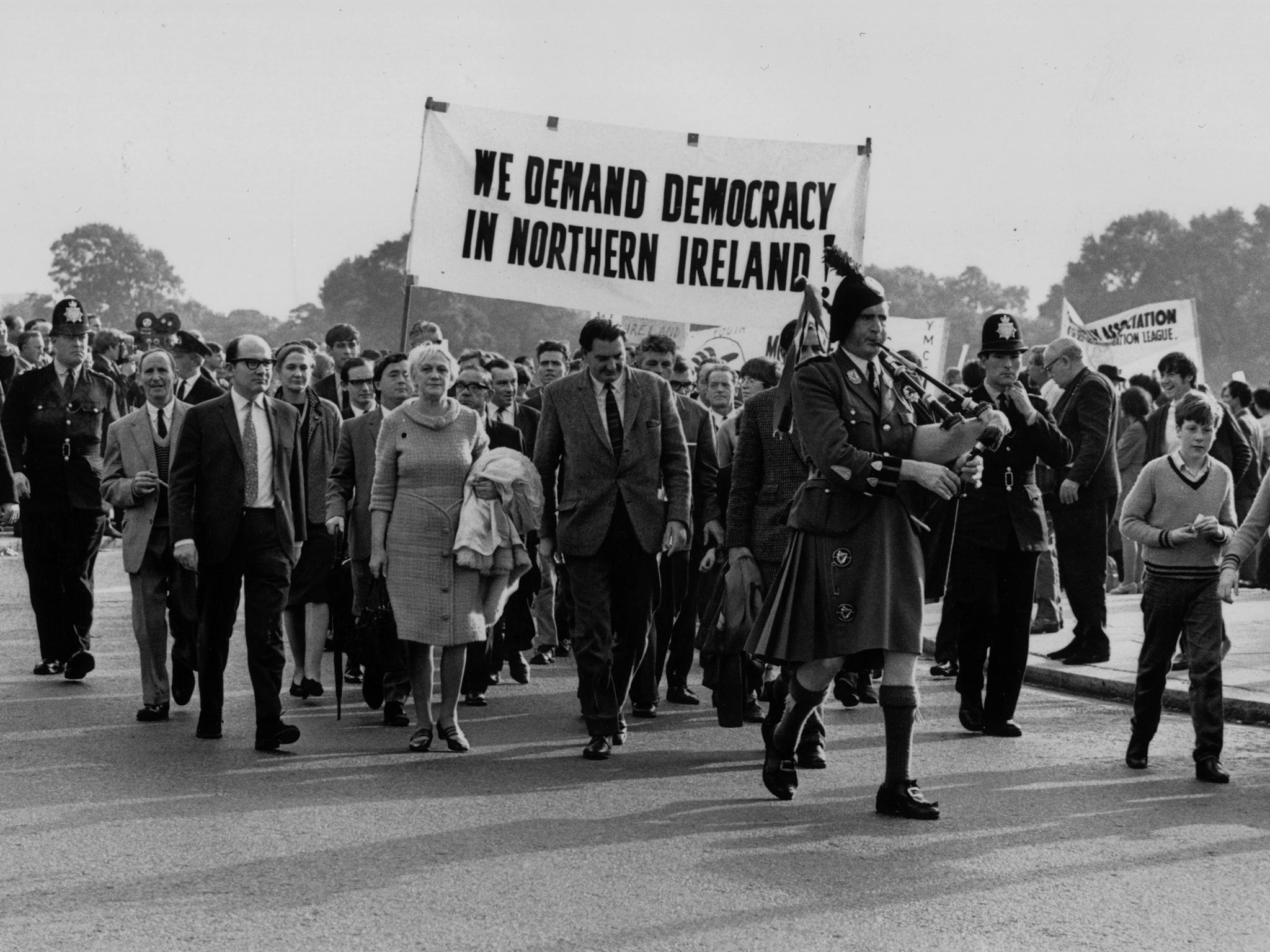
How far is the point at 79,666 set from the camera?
10.3 m

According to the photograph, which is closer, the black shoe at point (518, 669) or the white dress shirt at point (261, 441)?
the white dress shirt at point (261, 441)

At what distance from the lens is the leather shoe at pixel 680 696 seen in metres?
9.98

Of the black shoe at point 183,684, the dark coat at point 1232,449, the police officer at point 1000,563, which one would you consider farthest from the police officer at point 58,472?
the dark coat at point 1232,449

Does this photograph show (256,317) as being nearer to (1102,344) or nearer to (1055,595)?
(1102,344)

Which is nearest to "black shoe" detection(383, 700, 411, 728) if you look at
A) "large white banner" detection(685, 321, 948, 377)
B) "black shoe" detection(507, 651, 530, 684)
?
"black shoe" detection(507, 651, 530, 684)

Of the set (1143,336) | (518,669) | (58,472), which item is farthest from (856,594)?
(1143,336)

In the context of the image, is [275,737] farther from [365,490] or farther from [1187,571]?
[1187,571]

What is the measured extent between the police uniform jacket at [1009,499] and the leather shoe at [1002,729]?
871 mm

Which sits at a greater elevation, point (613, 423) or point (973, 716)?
point (613, 423)

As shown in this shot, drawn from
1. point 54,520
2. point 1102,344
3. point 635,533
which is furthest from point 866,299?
point 1102,344

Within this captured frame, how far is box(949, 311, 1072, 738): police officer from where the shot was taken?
8.78 meters

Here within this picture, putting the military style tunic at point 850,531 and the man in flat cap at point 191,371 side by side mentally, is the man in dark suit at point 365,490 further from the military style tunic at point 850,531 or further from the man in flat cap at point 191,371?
the military style tunic at point 850,531

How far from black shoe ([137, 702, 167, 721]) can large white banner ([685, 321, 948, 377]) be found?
24.3ft

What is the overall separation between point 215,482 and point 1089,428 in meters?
5.74
